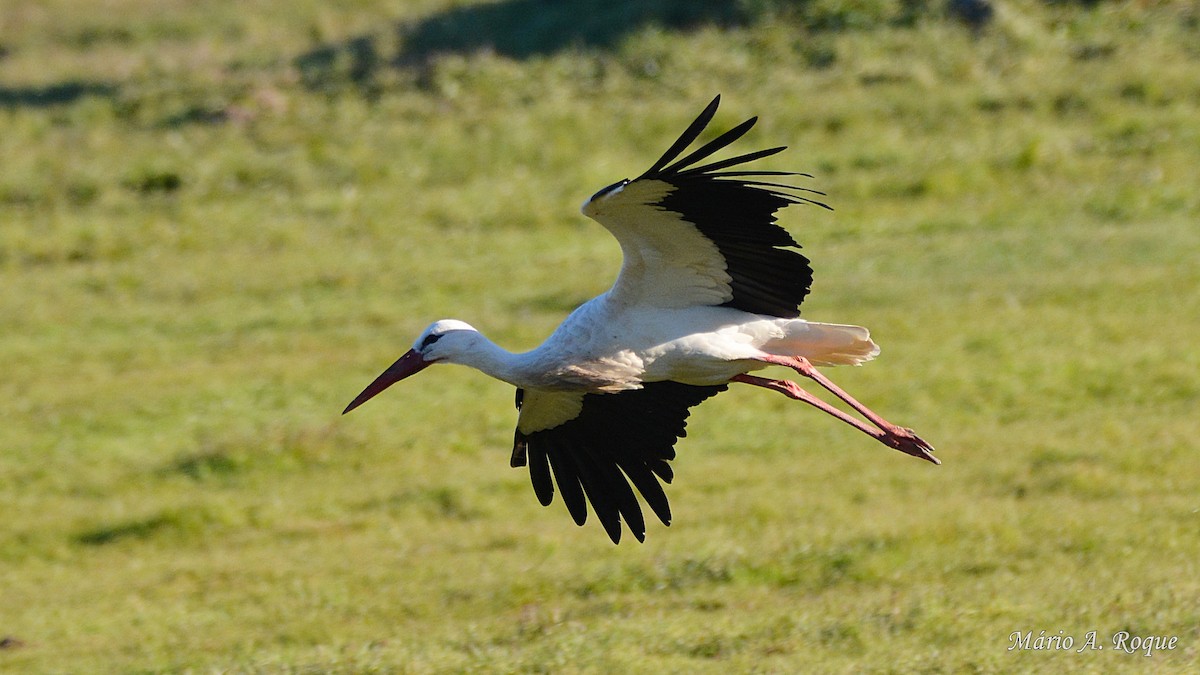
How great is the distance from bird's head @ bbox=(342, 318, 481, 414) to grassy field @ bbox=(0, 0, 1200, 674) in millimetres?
1198

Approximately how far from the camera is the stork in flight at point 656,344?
566 cm

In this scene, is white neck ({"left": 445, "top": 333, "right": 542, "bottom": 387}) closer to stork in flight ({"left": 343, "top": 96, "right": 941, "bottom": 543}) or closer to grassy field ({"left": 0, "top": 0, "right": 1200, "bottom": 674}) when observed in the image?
stork in flight ({"left": 343, "top": 96, "right": 941, "bottom": 543})

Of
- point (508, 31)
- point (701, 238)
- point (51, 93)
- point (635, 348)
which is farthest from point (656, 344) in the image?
point (51, 93)

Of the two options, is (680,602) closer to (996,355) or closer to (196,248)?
(996,355)

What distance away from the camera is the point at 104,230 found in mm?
16188

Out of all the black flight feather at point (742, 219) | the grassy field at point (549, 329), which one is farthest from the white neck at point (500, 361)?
the grassy field at point (549, 329)

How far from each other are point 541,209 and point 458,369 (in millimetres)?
4000

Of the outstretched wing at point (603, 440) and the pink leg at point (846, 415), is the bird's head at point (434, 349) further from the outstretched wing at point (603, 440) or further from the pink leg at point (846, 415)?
the pink leg at point (846, 415)

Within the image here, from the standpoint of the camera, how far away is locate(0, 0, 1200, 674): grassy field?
7469 millimetres

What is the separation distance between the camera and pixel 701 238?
5.88 meters

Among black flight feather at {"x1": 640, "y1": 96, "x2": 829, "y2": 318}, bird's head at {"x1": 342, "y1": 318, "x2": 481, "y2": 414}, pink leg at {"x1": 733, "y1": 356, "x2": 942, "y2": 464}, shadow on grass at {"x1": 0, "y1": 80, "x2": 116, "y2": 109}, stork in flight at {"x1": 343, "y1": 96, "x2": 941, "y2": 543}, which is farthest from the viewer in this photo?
shadow on grass at {"x1": 0, "y1": 80, "x2": 116, "y2": 109}

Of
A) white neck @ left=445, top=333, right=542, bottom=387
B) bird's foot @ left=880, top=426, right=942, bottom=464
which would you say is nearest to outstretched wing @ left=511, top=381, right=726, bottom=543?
white neck @ left=445, top=333, right=542, bottom=387

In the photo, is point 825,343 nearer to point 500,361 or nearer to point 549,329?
point 500,361

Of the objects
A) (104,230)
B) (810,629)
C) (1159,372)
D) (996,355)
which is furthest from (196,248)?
(810,629)
